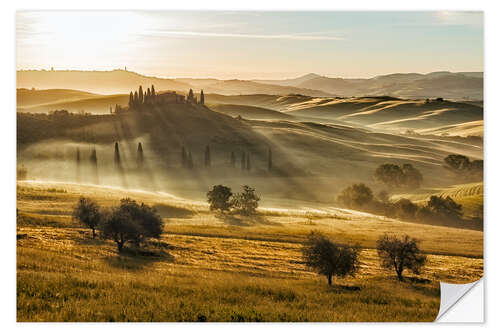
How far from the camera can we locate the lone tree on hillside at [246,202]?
30.6ft

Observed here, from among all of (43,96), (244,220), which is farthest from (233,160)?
(43,96)

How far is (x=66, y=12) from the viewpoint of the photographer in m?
8.96

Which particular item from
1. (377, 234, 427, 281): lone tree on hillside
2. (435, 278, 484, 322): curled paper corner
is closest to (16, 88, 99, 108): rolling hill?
(377, 234, 427, 281): lone tree on hillside

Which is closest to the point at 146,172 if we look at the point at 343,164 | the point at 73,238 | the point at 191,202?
the point at 191,202

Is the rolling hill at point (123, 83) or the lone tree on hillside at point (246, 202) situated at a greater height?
the rolling hill at point (123, 83)

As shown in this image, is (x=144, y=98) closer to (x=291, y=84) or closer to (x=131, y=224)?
(x=131, y=224)

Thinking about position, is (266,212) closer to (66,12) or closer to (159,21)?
(159,21)

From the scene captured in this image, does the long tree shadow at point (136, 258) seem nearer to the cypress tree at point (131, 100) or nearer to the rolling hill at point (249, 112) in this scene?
the cypress tree at point (131, 100)

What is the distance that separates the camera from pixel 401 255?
895 cm

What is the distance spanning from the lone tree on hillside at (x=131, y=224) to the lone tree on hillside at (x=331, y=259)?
3.21 m

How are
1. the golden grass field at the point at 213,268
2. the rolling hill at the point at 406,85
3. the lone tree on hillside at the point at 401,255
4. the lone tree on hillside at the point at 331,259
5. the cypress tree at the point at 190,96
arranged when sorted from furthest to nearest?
the cypress tree at the point at 190,96 < the rolling hill at the point at 406,85 < the lone tree on hillside at the point at 401,255 < the lone tree on hillside at the point at 331,259 < the golden grass field at the point at 213,268

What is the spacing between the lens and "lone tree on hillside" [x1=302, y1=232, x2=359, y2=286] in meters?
8.58

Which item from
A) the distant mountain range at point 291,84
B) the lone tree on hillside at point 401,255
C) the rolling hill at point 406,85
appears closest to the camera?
the lone tree on hillside at point 401,255

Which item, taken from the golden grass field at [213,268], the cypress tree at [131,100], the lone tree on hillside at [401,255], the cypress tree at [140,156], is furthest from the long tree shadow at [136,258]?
the lone tree on hillside at [401,255]
